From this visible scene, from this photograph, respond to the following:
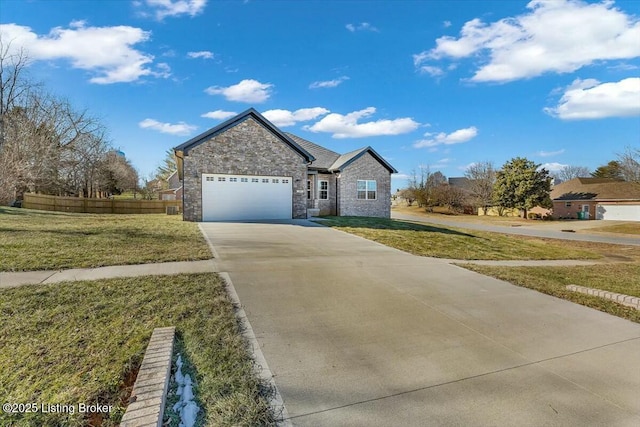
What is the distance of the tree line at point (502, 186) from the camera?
3656 cm

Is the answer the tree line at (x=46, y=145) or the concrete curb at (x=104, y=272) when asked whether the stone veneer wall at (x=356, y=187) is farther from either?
the tree line at (x=46, y=145)

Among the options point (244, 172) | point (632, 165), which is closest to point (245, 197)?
point (244, 172)

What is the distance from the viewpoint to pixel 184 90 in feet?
56.7

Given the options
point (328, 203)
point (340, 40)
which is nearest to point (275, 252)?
point (340, 40)

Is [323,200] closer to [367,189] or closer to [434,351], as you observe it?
[367,189]

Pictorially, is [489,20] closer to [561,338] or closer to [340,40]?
[340,40]

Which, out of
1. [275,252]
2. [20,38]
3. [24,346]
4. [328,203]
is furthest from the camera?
[328,203]

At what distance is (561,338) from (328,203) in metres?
19.2

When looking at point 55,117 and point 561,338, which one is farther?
point 55,117

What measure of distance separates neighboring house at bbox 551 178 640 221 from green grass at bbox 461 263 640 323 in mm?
35505

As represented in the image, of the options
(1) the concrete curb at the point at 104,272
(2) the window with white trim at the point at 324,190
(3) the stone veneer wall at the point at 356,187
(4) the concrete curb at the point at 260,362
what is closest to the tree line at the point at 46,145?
(1) the concrete curb at the point at 104,272

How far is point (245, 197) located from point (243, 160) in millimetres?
2048

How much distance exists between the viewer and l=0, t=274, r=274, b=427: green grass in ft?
7.89

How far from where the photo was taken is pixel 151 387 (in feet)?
8.06
